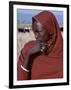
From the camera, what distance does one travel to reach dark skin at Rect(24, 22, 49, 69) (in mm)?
1782

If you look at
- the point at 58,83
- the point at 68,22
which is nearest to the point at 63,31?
the point at 68,22

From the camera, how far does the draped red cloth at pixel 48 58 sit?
177cm

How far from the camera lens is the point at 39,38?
1801 millimetres

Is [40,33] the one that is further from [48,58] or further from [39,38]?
[48,58]

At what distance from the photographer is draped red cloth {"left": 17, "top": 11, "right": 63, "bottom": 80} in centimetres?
177

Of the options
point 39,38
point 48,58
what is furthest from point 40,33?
point 48,58

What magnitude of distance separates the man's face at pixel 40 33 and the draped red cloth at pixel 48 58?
27 millimetres

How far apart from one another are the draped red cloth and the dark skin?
24 millimetres

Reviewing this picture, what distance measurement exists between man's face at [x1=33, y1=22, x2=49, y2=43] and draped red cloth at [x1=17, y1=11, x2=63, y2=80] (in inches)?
1.0

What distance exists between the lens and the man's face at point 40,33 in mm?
1792

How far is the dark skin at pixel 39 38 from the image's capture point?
1.78 metres

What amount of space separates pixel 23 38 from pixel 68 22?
0.38 meters

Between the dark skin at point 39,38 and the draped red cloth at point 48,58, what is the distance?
0.08 ft

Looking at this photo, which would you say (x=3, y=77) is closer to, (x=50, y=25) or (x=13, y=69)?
(x=13, y=69)
